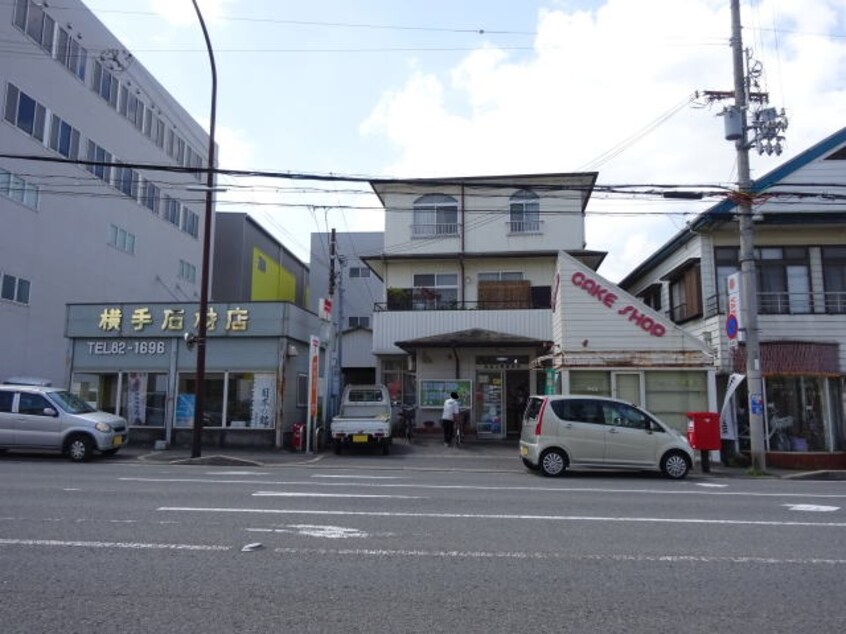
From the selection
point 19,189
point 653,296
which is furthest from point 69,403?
point 653,296

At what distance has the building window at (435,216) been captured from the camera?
88.4 ft

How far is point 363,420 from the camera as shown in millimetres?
18562

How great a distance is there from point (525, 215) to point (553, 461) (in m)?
14.9

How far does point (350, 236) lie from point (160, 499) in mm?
38835

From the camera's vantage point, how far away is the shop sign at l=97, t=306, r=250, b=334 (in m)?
20.3

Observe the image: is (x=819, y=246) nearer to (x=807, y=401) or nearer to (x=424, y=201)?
(x=807, y=401)

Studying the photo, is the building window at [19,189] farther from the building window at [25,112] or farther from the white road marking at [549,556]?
the white road marking at [549,556]

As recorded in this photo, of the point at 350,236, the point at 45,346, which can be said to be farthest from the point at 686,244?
the point at 350,236

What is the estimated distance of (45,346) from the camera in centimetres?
2788

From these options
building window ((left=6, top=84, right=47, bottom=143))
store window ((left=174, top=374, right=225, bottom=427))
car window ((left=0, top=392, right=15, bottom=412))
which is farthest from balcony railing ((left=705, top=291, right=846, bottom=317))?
building window ((left=6, top=84, right=47, bottom=143))

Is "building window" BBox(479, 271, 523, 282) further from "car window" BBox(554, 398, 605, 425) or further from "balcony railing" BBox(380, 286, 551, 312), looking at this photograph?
"car window" BBox(554, 398, 605, 425)

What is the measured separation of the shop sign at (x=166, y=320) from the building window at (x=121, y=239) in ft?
45.3

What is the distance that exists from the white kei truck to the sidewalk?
0.44m

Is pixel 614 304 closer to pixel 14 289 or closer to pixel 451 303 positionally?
pixel 451 303
